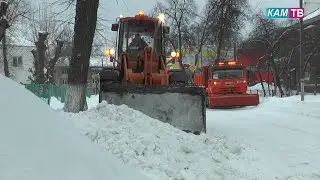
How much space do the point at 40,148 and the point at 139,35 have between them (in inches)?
423

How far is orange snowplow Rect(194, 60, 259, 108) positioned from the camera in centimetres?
2294

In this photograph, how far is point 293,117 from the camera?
18.1m

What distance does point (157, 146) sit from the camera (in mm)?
8102

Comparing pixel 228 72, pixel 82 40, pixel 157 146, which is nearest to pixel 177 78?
pixel 82 40

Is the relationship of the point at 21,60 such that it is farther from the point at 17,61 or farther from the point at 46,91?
the point at 46,91

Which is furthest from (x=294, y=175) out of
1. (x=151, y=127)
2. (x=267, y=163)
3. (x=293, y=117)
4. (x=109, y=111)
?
(x=293, y=117)

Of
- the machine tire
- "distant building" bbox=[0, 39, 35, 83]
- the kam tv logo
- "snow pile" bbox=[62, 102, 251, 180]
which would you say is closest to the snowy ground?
"snow pile" bbox=[62, 102, 251, 180]

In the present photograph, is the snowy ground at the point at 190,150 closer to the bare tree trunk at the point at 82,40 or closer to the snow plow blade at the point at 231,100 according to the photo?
the bare tree trunk at the point at 82,40

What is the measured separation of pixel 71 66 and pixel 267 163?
23.4 feet

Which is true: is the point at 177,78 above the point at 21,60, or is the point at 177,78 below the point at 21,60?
below

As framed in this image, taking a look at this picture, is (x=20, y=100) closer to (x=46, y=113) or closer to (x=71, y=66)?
(x=46, y=113)

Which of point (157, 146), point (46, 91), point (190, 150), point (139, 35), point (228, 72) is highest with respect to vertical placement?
point (139, 35)

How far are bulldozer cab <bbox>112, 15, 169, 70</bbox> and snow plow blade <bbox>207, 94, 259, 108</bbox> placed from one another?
29.2ft

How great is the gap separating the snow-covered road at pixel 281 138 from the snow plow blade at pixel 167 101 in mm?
1254
